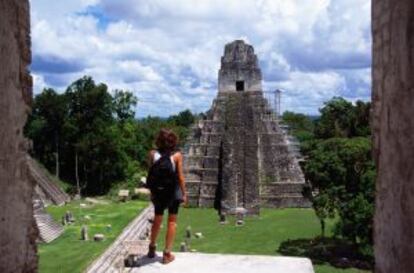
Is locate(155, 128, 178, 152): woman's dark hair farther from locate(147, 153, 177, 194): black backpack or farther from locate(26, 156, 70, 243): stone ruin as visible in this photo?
locate(26, 156, 70, 243): stone ruin

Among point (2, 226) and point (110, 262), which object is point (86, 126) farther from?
point (2, 226)

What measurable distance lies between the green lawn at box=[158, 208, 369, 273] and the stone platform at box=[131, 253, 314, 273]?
10.8 meters

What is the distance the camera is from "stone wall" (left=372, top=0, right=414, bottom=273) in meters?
3.65

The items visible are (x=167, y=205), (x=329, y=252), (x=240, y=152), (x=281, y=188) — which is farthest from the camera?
(x=240, y=152)

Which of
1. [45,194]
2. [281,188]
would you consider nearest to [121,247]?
[281,188]

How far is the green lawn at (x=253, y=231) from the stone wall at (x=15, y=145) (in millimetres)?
13415

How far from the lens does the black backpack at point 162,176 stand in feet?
21.7

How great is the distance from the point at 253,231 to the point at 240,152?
26.1 feet

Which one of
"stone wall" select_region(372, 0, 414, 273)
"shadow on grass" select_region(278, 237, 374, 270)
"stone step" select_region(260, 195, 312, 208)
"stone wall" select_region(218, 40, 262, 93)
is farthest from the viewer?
"stone wall" select_region(218, 40, 262, 93)

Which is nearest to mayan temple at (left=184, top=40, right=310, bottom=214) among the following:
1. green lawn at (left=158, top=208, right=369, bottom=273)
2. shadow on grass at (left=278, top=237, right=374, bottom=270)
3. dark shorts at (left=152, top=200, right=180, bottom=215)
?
green lawn at (left=158, top=208, right=369, bottom=273)

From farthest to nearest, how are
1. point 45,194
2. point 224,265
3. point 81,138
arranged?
point 81,138 → point 45,194 → point 224,265

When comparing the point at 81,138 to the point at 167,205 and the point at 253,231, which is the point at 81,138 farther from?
the point at 167,205

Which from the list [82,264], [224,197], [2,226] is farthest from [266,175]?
[2,226]

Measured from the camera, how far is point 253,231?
2336 cm
